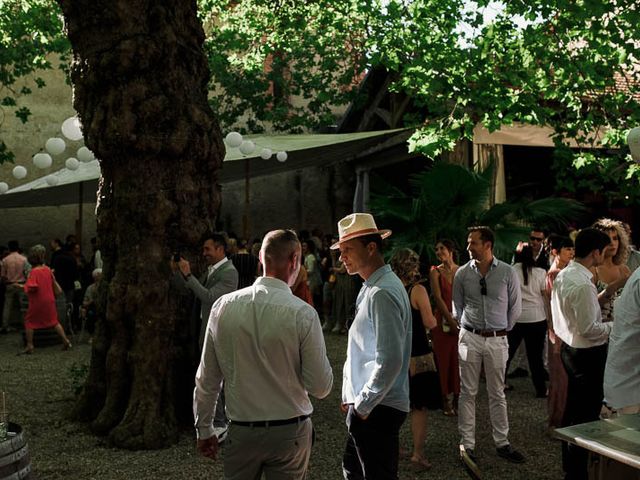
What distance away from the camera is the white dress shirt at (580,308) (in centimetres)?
474

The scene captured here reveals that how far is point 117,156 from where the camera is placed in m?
6.37

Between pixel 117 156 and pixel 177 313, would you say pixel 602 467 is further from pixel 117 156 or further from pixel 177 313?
pixel 117 156

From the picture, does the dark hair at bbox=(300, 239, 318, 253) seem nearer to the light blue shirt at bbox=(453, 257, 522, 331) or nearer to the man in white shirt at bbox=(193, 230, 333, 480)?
the light blue shirt at bbox=(453, 257, 522, 331)

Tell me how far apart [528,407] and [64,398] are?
4773 millimetres

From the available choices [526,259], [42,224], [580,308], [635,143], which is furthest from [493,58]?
[42,224]

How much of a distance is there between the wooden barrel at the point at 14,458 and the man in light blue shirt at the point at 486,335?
313 centimetres

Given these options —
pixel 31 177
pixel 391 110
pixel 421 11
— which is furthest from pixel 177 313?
pixel 31 177

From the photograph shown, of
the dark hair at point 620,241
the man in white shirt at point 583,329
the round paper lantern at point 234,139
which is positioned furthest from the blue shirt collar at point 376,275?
the round paper lantern at point 234,139

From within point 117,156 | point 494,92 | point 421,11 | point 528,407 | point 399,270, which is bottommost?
point 528,407

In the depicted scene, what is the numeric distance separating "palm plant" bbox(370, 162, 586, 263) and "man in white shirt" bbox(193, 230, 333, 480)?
600 centimetres

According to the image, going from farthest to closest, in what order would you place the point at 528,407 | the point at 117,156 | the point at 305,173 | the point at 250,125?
the point at 305,173 → the point at 250,125 → the point at 528,407 → the point at 117,156

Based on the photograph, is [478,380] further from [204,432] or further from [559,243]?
[204,432]

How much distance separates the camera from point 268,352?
3.13 m

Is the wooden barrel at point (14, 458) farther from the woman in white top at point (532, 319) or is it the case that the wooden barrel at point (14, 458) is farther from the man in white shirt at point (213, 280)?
the woman in white top at point (532, 319)
